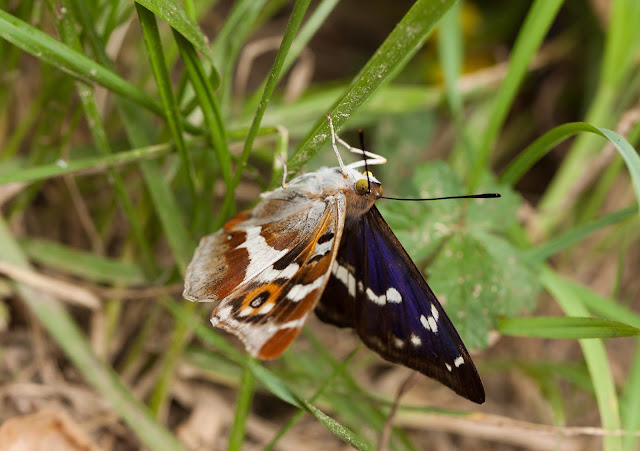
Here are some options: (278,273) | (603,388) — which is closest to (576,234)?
(603,388)

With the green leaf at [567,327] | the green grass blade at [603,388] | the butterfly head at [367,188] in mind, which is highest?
the butterfly head at [367,188]

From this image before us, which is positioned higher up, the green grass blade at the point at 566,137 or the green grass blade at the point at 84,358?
the green grass blade at the point at 566,137

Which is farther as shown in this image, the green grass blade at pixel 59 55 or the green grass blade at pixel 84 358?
the green grass blade at pixel 84 358

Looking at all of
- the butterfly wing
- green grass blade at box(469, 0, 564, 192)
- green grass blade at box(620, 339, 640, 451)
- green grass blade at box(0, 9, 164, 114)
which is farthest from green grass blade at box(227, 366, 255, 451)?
green grass blade at box(620, 339, 640, 451)

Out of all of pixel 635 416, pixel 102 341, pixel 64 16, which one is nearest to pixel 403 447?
pixel 635 416

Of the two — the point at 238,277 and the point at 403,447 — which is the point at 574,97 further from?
the point at 238,277

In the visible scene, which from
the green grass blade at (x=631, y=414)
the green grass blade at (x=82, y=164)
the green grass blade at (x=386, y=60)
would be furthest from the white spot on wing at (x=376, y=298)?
the green grass blade at (x=631, y=414)

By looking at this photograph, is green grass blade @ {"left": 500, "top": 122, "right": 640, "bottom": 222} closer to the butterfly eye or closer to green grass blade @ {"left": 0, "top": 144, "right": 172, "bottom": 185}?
the butterfly eye

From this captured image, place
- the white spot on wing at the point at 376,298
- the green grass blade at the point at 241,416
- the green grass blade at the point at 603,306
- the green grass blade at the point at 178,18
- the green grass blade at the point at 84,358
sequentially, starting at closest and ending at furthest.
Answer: the green grass blade at the point at 178,18 → the white spot on wing at the point at 376,298 → the green grass blade at the point at 241,416 → the green grass blade at the point at 84,358 → the green grass blade at the point at 603,306

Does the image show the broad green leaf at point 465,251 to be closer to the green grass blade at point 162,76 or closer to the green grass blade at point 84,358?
the green grass blade at point 162,76
